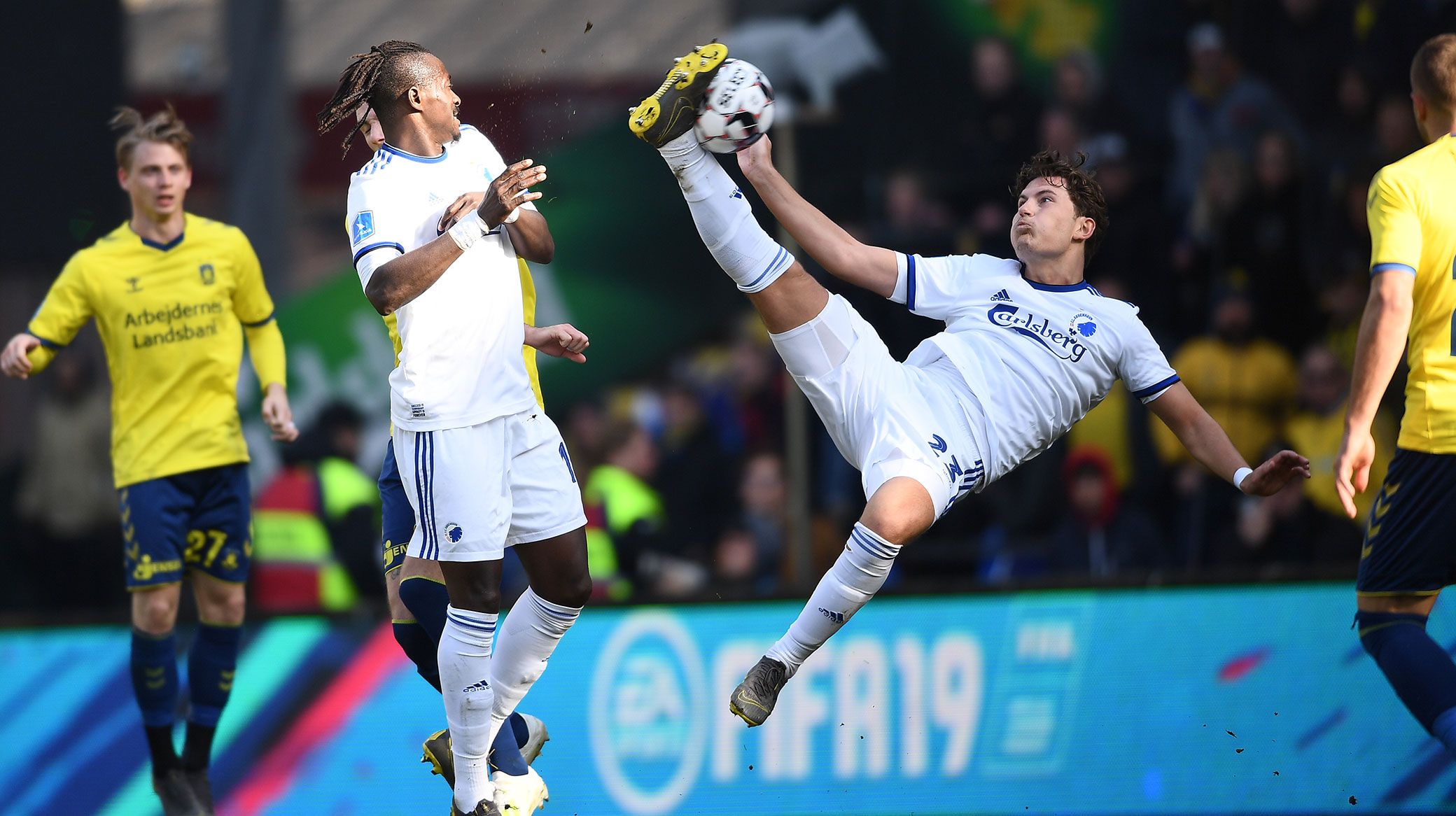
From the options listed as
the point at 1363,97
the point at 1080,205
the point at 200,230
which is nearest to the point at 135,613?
the point at 200,230

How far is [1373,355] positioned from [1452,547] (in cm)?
70

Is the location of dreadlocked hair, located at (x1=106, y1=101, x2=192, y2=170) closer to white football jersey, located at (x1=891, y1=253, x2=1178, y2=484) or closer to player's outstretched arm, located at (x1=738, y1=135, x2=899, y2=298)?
player's outstretched arm, located at (x1=738, y1=135, x2=899, y2=298)

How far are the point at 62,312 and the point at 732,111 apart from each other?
8.69ft

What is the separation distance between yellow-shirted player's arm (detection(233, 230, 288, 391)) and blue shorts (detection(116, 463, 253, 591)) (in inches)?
14.5

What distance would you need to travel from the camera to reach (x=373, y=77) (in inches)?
176

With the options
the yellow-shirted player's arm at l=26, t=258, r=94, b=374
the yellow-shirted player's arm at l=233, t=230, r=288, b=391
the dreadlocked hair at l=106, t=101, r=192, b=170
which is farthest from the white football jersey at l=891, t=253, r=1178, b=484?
the yellow-shirted player's arm at l=26, t=258, r=94, b=374

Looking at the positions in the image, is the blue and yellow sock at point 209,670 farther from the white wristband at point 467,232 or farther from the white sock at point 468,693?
the white wristband at point 467,232

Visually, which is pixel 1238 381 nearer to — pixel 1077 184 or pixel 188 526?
pixel 1077 184

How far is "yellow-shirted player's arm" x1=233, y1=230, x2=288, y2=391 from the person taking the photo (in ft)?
19.0

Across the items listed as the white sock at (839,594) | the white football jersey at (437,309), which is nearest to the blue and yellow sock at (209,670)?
the white football jersey at (437,309)

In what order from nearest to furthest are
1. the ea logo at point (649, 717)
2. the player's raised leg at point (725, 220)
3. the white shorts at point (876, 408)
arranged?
the player's raised leg at point (725, 220) → the white shorts at point (876, 408) → the ea logo at point (649, 717)

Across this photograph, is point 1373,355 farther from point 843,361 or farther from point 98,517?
point 98,517

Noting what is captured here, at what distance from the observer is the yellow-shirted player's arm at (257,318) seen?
5797 millimetres

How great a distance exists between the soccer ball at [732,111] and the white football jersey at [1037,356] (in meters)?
0.73
